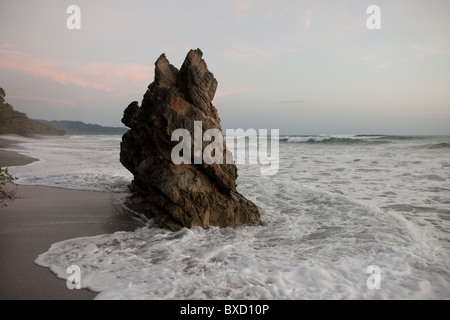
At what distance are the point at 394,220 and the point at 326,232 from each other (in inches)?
73.2

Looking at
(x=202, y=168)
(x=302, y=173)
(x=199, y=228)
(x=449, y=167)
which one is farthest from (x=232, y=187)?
(x=449, y=167)

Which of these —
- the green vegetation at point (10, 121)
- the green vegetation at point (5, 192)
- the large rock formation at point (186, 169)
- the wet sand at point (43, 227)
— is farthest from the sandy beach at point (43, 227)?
the green vegetation at point (10, 121)

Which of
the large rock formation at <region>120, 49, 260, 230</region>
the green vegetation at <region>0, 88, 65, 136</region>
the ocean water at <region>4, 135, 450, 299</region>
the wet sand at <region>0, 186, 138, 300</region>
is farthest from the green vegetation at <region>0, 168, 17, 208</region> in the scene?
the green vegetation at <region>0, 88, 65, 136</region>

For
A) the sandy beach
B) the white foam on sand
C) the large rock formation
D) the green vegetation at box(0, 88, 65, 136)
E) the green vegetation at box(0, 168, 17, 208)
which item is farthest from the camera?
the green vegetation at box(0, 88, 65, 136)

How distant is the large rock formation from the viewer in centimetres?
548

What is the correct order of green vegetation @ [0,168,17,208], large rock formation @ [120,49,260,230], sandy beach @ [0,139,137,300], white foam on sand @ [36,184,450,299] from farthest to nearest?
1. large rock formation @ [120,49,260,230]
2. green vegetation @ [0,168,17,208]
3. white foam on sand @ [36,184,450,299]
4. sandy beach @ [0,139,137,300]

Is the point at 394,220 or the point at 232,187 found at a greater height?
the point at 232,187

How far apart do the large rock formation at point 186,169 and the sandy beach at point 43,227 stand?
1.08 metres

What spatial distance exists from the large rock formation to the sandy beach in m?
1.08

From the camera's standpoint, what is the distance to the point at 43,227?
17.3 ft

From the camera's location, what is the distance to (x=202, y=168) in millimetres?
5801

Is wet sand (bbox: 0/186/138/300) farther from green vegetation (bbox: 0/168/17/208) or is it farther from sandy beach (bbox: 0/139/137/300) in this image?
green vegetation (bbox: 0/168/17/208)

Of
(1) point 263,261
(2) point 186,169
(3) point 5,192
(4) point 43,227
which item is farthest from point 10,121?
(1) point 263,261
